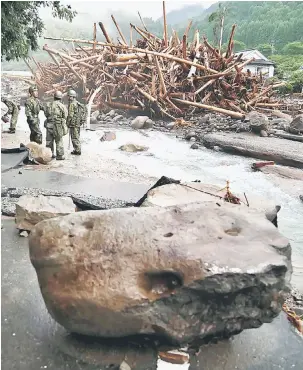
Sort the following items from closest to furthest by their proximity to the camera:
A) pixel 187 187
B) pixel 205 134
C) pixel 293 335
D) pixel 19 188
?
pixel 293 335, pixel 187 187, pixel 19 188, pixel 205 134

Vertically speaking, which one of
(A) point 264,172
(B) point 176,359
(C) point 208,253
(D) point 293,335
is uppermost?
(C) point 208,253

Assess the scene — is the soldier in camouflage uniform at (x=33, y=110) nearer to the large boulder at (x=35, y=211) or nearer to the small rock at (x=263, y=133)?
the large boulder at (x=35, y=211)

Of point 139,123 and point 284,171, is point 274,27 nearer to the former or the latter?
point 139,123

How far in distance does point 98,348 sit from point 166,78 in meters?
14.6

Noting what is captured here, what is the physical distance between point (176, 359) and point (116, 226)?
100 cm

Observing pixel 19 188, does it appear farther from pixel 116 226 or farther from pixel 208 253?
pixel 208 253

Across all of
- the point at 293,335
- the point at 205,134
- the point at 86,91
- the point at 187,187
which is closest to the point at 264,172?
the point at 205,134

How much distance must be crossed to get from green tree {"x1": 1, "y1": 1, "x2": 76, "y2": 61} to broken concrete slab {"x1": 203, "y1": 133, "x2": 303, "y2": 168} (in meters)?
6.22

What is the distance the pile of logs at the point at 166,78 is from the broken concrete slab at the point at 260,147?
262cm

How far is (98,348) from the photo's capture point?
108 inches

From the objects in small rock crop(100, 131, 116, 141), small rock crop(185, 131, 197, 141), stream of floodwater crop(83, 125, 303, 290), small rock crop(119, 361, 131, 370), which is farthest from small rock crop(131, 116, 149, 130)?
small rock crop(119, 361, 131, 370)

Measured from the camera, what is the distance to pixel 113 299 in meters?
A: 2.58

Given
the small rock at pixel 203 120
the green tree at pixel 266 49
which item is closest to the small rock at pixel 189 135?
the small rock at pixel 203 120

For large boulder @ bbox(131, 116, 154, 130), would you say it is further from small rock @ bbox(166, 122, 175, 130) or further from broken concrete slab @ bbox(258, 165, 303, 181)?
broken concrete slab @ bbox(258, 165, 303, 181)
